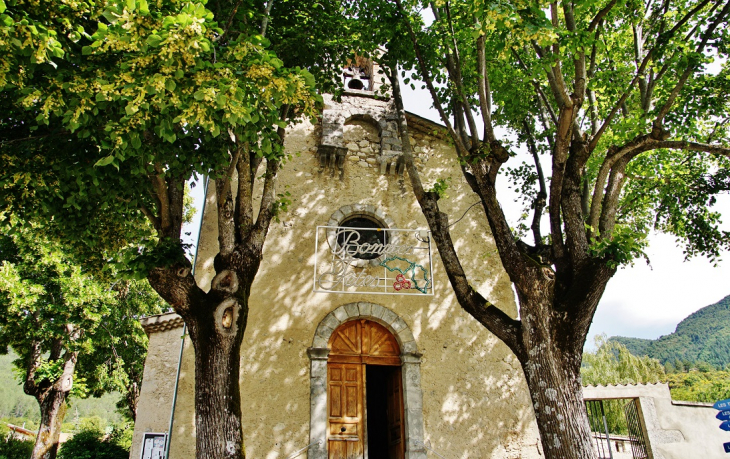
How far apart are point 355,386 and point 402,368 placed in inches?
32.0

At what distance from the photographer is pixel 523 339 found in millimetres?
5172

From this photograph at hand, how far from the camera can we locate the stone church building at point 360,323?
280 inches

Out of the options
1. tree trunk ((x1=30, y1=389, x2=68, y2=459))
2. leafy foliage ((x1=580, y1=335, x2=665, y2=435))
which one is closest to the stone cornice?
tree trunk ((x1=30, y1=389, x2=68, y2=459))

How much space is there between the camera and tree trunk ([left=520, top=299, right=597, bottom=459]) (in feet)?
15.0

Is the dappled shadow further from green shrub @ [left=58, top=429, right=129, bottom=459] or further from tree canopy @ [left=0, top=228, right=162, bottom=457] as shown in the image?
green shrub @ [left=58, top=429, right=129, bottom=459]

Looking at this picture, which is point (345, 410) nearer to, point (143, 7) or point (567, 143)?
point (567, 143)

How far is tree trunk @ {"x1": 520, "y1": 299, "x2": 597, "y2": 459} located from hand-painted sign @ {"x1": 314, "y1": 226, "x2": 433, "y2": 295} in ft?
8.65

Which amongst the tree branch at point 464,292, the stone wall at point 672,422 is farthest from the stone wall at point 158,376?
the stone wall at point 672,422

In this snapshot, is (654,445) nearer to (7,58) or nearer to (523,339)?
(523,339)

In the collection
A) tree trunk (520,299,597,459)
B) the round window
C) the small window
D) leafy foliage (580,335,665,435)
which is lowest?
tree trunk (520,299,597,459)

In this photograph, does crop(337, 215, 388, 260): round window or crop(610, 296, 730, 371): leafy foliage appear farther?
crop(610, 296, 730, 371): leafy foliage

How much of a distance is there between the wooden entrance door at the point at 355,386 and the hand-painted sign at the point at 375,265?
73 cm

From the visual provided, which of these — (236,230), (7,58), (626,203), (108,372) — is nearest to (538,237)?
(626,203)

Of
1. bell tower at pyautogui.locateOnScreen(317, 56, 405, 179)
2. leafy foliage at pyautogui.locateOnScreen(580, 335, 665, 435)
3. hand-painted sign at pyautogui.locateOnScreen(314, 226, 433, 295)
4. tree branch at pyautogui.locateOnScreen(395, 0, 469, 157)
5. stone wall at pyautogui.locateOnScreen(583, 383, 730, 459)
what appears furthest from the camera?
leafy foliage at pyautogui.locateOnScreen(580, 335, 665, 435)
